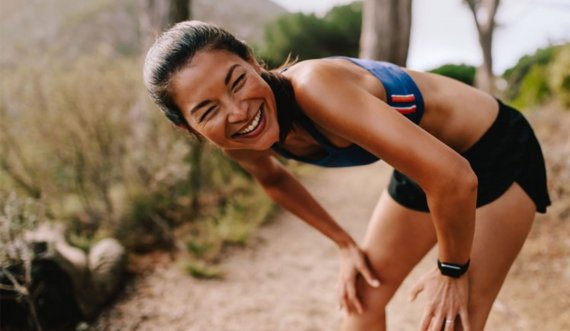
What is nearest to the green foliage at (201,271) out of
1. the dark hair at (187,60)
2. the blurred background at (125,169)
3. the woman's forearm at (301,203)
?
the blurred background at (125,169)

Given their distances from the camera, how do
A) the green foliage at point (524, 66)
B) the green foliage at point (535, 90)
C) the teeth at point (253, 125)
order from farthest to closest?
the green foliage at point (524, 66) < the green foliage at point (535, 90) < the teeth at point (253, 125)

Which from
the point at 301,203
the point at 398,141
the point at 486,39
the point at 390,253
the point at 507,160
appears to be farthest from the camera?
the point at 486,39

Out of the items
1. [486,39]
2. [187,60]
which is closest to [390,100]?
[187,60]

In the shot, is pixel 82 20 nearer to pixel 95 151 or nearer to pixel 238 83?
pixel 95 151

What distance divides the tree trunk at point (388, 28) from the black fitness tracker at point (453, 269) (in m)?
5.79

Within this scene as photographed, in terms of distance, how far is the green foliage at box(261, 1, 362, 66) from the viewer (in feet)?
38.5

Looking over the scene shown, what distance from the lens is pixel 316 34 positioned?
1194 centimetres

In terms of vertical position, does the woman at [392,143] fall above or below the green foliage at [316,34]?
above

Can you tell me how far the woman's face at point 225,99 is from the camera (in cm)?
136

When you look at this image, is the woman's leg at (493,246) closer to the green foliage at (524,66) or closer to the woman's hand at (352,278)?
the woman's hand at (352,278)

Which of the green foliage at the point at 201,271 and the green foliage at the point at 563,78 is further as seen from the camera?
the green foliage at the point at 563,78

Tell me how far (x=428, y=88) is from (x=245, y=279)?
2.80m

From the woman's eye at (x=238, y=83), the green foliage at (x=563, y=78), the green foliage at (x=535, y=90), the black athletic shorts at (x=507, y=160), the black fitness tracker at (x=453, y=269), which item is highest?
the woman's eye at (x=238, y=83)

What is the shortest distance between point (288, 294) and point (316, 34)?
372 inches
